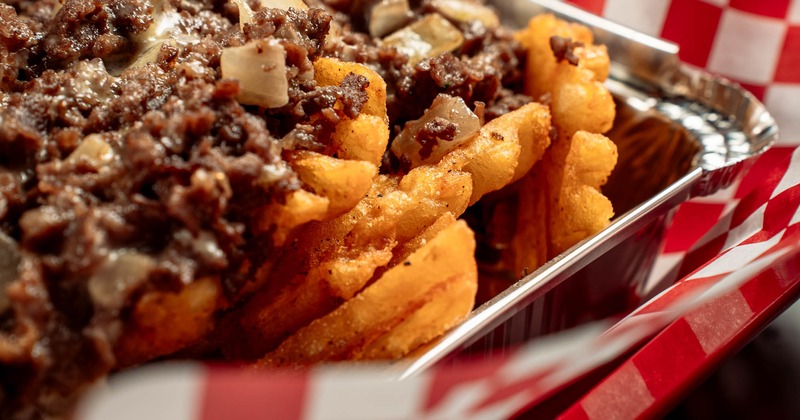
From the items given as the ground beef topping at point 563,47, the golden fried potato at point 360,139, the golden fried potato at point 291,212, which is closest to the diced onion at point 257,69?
the golden fried potato at point 360,139

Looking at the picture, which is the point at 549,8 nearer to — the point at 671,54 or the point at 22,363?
the point at 671,54

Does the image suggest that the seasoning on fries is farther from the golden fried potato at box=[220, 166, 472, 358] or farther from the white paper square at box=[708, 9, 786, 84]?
the white paper square at box=[708, 9, 786, 84]

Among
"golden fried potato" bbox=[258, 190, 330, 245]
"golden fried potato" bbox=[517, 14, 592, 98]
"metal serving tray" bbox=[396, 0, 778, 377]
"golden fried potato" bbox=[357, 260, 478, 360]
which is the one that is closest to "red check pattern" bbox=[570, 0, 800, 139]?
"metal serving tray" bbox=[396, 0, 778, 377]

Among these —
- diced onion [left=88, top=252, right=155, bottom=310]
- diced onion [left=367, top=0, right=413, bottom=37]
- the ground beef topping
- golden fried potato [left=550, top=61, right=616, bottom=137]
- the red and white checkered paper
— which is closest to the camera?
the red and white checkered paper

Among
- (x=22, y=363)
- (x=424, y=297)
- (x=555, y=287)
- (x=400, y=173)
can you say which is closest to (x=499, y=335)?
(x=555, y=287)

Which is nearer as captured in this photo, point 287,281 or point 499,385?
point 499,385

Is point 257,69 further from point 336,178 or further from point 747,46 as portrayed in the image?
point 747,46

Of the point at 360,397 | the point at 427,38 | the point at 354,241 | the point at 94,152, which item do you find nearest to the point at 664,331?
the point at 354,241
